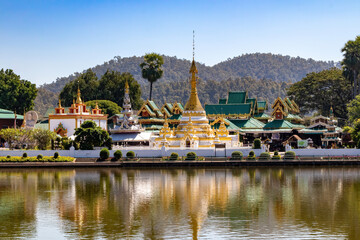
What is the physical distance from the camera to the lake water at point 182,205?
25281mm

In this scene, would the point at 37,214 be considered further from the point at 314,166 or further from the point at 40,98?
the point at 40,98

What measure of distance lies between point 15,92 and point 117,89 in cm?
1751

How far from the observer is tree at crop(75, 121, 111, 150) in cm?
5803

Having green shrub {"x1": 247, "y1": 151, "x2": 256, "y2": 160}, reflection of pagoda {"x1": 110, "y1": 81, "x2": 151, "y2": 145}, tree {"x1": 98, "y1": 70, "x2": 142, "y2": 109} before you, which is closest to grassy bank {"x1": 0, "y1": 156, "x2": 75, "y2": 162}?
reflection of pagoda {"x1": 110, "y1": 81, "x2": 151, "y2": 145}

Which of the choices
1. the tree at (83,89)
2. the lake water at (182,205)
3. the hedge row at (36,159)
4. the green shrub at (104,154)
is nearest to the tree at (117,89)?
the tree at (83,89)

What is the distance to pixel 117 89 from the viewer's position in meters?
100

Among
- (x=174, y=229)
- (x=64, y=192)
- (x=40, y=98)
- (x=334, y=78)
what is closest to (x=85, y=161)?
(x=64, y=192)

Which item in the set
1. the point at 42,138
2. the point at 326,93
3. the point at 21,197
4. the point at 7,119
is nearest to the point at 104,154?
the point at 42,138

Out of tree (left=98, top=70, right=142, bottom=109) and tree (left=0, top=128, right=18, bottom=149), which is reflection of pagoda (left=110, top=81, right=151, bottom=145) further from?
tree (left=98, top=70, right=142, bottom=109)

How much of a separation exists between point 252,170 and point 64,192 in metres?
18.4

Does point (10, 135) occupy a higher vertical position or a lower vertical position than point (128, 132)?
lower

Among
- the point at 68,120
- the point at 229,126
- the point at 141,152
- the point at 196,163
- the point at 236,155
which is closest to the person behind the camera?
the point at 196,163

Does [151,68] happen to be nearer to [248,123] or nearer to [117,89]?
[117,89]

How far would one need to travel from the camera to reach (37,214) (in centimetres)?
2956
